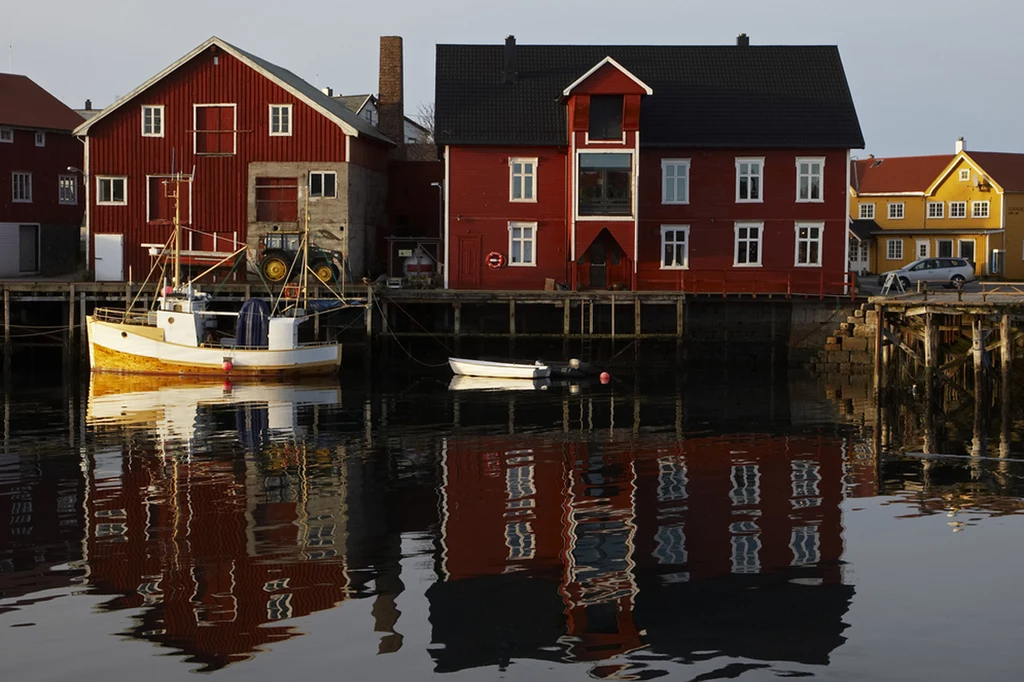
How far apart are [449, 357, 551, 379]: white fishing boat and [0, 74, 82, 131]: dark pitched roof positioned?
27.6 metres

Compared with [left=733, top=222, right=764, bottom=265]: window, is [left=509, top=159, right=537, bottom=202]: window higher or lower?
higher

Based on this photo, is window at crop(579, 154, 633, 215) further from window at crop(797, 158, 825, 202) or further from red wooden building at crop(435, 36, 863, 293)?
window at crop(797, 158, 825, 202)

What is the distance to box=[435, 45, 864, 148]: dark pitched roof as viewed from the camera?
50625mm

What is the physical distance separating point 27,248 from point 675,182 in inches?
1191

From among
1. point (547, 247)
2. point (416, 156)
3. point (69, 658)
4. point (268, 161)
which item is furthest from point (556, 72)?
point (69, 658)

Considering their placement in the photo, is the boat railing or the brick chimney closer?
the boat railing

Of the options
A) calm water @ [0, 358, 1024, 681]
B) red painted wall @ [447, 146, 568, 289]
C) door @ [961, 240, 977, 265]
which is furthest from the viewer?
door @ [961, 240, 977, 265]

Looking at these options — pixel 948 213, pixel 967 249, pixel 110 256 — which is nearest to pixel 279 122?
pixel 110 256

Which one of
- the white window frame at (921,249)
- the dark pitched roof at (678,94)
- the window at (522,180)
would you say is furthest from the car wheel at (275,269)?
the white window frame at (921,249)

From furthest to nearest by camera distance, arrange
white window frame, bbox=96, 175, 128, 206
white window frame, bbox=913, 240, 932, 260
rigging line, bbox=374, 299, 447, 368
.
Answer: white window frame, bbox=913, 240, 932, 260
white window frame, bbox=96, 175, 128, 206
rigging line, bbox=374, 299, 447, 368

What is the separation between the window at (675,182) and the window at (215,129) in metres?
16.9

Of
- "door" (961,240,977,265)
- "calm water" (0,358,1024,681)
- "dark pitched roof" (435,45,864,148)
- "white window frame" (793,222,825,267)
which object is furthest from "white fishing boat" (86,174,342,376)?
"door" (961,240,977,265)

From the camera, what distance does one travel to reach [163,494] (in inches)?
956

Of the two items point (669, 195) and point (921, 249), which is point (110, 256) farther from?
point (921, 249)
